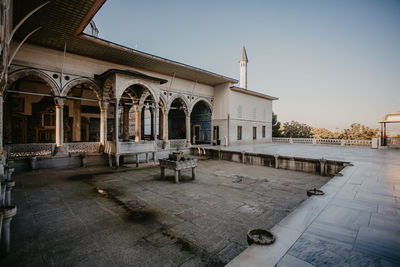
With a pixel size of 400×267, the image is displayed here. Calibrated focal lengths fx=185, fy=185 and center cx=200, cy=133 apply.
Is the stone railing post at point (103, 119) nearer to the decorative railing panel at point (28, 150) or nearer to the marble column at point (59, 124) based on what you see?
the marble column at point (59, 124)

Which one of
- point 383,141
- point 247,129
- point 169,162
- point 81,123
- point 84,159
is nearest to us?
point 169,162

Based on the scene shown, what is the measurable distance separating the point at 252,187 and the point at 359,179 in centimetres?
336

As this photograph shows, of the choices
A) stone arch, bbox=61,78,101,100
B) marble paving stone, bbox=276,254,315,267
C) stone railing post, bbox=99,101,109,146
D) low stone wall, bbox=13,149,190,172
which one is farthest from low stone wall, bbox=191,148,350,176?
stone arch, bbox=61,78,101,100

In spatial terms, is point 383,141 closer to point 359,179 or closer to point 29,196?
point 359,179

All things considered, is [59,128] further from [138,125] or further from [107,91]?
[138,125]

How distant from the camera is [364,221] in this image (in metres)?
3.15

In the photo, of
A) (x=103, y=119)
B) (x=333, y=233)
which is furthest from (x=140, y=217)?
(x=103, y=119)

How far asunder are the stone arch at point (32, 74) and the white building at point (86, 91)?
0.04 m

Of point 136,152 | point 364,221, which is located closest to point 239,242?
point 364,221

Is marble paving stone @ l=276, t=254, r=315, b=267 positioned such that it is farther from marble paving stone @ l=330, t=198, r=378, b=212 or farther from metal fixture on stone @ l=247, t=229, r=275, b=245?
marble paving stone @ l=330, t=198, r=378, b=212

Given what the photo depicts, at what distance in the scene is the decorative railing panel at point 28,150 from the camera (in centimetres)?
858

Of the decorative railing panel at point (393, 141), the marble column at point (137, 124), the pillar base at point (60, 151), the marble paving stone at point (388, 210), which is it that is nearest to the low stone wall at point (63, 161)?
the pillar base at point (60, 151)

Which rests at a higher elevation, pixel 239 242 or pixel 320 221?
pixel 320 221

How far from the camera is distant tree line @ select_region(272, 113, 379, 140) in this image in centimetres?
2588
